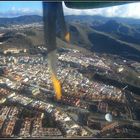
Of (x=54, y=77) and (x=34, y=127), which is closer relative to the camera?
(x=54, y=77)

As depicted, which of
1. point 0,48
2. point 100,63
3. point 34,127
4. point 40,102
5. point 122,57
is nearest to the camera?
point 34,127

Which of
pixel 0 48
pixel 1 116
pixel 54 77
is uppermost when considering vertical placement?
pixel 54 77

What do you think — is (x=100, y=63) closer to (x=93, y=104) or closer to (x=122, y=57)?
(x=122, y=57)

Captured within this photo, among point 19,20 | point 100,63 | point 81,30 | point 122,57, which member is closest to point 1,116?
point 100,63

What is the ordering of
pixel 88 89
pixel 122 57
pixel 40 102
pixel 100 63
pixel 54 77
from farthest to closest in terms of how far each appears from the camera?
1. pixel 122 57
2. pixel 100 63
3. pixel 88 89
4. pixel 40 102
5. pixel 54 77

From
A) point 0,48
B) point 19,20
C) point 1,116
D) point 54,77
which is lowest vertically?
point 19,20

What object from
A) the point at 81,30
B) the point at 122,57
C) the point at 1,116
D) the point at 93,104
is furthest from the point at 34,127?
the point at 81,30

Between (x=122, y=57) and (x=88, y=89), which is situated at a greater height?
(x=88, y=89)

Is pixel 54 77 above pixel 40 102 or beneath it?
above

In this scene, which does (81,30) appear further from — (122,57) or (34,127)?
(34,127)
